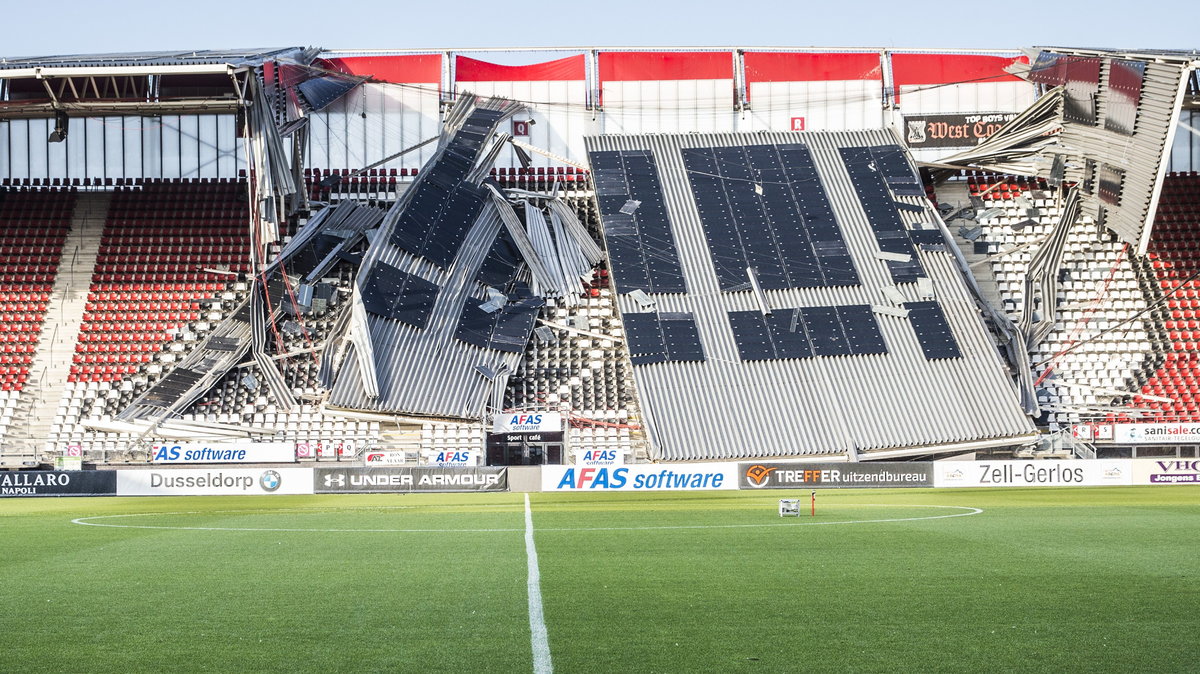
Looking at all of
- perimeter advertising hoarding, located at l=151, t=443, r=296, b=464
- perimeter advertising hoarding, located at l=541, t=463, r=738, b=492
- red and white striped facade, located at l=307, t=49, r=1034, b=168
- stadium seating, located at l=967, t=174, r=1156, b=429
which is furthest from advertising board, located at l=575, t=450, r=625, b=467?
red and white striped facade, located at l=307, t=49, r=1034, b=168

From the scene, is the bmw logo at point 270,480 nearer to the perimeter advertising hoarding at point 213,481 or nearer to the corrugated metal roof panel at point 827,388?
the perimeter advertising hoarding at point 213,481

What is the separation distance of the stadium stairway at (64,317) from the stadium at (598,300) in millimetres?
155

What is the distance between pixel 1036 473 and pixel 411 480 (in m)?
19.0

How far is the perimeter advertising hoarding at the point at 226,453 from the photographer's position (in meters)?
41.8

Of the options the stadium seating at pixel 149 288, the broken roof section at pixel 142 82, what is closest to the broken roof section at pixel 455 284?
the stadium seating at pixel 149 288

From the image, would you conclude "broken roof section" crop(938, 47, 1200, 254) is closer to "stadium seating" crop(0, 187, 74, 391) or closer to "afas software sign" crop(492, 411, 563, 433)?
"afas software sign" crop(492, 411, 563, 433)

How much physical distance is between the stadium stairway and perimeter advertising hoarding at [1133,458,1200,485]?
35.1 meters

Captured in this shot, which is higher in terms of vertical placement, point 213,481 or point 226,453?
point 226,453

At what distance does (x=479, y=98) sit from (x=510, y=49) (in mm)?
2530

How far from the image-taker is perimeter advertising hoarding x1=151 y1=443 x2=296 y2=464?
1646 inches

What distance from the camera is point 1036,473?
38.8 m

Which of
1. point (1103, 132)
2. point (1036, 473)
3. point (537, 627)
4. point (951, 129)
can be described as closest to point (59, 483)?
point (1036, 473)

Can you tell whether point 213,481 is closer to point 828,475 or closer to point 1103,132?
point 828,475

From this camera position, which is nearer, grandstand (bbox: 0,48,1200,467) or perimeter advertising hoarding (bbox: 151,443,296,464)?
perimeter advertising hoarding (bbox: 151,443,296,464)
